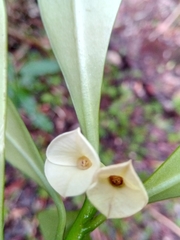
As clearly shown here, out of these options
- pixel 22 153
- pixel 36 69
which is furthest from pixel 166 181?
pixel 36 69

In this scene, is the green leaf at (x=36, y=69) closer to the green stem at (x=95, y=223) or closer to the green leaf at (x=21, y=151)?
the green leaf at (x=21, y=151)

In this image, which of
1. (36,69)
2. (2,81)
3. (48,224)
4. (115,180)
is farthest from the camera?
(36,69)

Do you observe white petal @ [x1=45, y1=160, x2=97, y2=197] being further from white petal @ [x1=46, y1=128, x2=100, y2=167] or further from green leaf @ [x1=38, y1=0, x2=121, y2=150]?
green leaf @ [x1=38, y1=0, x2=121, y2=150]

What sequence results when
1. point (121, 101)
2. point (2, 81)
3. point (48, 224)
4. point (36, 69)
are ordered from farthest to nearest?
1. point (121, 101)
2. point (36, 69)
3. point (48, 224)
4. point (2, 81)

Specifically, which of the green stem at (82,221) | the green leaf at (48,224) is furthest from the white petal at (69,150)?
the green leaf at (48,224)

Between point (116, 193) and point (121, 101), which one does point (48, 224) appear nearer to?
point (116, 193)

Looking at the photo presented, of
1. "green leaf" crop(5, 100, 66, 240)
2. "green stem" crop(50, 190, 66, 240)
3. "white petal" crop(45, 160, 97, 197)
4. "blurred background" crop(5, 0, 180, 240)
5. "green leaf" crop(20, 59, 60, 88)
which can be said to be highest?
"white petal" crop(45, 160, 97, 197)

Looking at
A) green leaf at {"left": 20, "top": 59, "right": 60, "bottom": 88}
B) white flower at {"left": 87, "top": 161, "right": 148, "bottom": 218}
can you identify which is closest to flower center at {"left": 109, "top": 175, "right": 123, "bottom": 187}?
white flower at {"left": 87, "top": 161, "right": 148, "bottom": 218}
